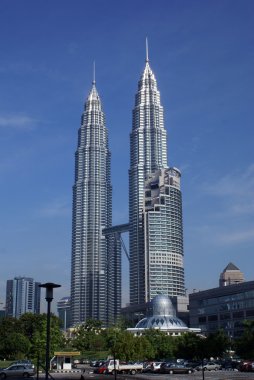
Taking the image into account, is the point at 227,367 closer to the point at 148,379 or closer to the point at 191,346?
the point at 191,346

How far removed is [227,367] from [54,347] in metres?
32.9

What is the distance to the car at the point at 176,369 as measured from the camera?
261 feet

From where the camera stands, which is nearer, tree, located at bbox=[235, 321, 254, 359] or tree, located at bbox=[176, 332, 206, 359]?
tree, located at bbox=[235, 321, 254, 359]

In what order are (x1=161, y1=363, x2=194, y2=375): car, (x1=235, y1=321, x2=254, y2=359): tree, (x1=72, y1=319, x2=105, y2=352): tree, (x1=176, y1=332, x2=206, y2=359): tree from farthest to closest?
(x1=72, y1=319, x2=105, y2=352): tree, (x1=176, y1=332, x2=206, y2=359): tree, (x1=235, y1=321, x2=254, y2=359): tree, (x1=161, y1=363, x2=194, y2=375): car

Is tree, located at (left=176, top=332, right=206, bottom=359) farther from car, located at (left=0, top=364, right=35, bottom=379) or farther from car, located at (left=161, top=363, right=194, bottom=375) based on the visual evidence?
car, located at (left=0, top=364, right=35, bottom=379)

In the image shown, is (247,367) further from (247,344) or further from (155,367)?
(155,367)

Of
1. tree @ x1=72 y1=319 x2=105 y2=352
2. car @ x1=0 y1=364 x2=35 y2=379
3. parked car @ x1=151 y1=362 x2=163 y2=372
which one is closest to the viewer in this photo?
car @ x1=0 y1=364 x2=35 y2=379

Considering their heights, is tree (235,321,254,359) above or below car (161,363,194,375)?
above

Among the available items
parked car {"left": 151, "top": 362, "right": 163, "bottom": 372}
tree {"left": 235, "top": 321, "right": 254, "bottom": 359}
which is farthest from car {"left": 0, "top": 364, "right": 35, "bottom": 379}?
tree {"left": 235, "top": 321, "right": 254, "bottom": 359}

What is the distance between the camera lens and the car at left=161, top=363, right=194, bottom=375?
7944cm

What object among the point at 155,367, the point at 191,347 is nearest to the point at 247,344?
the point at 155,367

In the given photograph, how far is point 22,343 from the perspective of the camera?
125812mm

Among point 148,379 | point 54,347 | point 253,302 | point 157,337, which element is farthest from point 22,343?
point 253,302

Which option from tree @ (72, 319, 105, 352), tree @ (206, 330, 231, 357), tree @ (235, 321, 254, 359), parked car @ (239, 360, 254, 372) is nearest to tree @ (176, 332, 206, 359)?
tree @ (206, 330, 231, 357)
